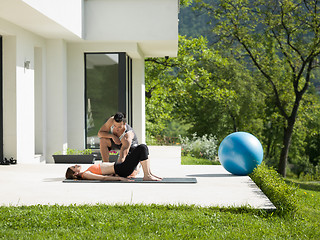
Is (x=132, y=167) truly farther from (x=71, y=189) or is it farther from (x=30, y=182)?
(x=30, y=182)

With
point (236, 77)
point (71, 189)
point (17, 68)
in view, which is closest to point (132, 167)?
point (71, 189)

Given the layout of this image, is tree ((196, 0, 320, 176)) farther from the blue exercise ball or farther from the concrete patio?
the concrete patio

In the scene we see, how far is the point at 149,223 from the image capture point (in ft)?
20.1

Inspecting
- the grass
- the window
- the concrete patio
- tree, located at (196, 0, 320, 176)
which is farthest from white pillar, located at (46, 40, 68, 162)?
tree, located at (196, 0, 320, 176)

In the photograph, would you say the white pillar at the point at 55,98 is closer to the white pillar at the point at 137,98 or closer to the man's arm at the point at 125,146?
the white pillar at the point at 137,98

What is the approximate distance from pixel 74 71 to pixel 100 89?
97cm

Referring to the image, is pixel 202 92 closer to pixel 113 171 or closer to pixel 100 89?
pixel 100 89

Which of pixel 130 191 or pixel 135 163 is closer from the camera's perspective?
pixel 130 191

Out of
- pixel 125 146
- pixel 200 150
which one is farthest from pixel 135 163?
pixel 200 150

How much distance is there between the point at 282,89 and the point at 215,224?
26693 mm

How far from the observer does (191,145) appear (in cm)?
2325

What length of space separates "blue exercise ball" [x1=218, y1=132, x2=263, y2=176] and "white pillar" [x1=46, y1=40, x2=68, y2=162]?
5909 mm

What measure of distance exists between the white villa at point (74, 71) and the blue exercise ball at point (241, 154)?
17.3ft

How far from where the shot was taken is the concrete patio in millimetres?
7453
